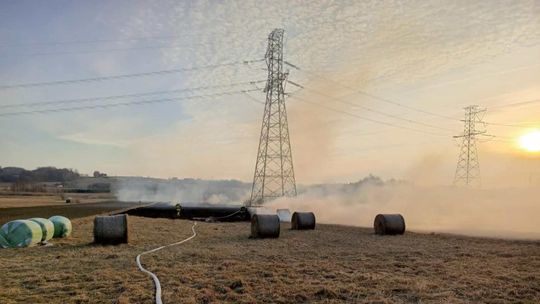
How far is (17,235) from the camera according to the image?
19219 mm

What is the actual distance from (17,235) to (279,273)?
12608mm

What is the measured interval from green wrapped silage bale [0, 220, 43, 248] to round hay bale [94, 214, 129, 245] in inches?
103

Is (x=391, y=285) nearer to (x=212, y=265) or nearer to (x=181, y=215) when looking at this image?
(x=212, y=265)

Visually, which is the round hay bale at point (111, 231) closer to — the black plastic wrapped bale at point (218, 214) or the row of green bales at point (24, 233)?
the row of green bales at point (24, 233)

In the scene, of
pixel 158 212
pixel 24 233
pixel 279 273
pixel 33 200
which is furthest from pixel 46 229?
pixel 33 200

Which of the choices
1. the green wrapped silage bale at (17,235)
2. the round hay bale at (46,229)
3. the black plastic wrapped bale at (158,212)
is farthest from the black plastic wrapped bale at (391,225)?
the black plastic wrapped bale at (158,212)

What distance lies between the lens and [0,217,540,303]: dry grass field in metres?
9.97

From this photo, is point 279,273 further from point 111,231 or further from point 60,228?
point 60,228

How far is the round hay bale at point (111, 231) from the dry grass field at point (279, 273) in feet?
1.84

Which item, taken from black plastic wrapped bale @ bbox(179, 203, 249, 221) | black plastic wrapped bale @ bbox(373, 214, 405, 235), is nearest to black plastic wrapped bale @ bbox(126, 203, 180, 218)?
black plastic wrapped bale @ bbox(179, 203, 249, 221)

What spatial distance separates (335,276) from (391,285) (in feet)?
5.25

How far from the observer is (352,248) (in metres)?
18.9

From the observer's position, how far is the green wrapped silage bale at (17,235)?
19125mm

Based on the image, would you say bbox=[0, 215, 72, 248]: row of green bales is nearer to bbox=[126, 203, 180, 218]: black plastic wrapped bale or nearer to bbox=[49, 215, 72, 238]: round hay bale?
bbox=[49, 215, 72, 238]: round hay bale
